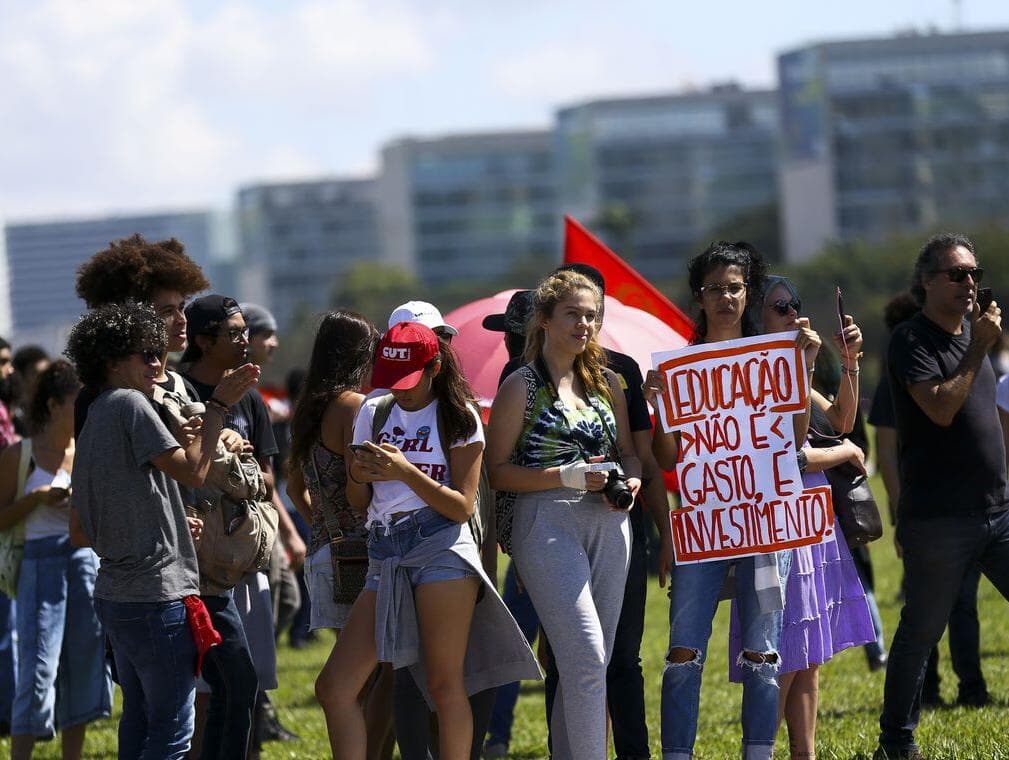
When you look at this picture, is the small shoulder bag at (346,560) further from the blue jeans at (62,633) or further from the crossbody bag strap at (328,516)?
the blue jeans at (62,633)

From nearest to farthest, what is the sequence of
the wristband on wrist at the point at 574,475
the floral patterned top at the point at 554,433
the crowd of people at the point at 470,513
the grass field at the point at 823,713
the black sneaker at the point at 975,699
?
the crowd of people at the point at 470,513 < the wristband on wrist at the point at 574,475 < the floral patterned top at the point at 554,433 < the grass field at the point at 823,713 < the black sneaker at the point at 975,699

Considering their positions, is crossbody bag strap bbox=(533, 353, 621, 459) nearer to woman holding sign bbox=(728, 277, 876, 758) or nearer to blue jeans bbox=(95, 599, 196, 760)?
woman holding sign bbox=(728, 277, 876, 758)

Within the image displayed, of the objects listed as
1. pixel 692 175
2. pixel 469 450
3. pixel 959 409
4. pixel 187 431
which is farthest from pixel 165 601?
pixel 692 175

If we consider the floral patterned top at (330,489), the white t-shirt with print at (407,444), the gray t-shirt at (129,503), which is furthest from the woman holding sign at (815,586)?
the gray t-shirt at (129,503)

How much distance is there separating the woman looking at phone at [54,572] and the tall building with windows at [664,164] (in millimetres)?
179465

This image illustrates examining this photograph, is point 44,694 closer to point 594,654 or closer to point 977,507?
point 594,654

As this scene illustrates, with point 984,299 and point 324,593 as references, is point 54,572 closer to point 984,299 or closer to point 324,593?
point 324,593

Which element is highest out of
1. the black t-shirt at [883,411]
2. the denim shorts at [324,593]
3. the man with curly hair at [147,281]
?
the man with curly hair at [147,281]

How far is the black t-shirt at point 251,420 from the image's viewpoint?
268 inches

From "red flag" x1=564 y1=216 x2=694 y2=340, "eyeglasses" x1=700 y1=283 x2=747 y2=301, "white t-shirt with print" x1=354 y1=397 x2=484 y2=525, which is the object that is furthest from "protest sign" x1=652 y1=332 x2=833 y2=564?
"red flag" x1=564 y1=216 x2=694 y2=340

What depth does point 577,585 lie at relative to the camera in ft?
20.0

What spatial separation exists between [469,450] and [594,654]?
2.94 feet

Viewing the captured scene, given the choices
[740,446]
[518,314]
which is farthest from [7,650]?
[740,446]

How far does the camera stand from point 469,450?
5980mm
